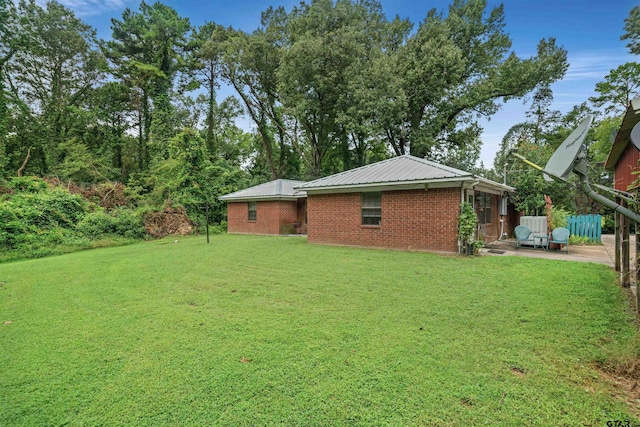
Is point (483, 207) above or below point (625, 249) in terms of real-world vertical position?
above

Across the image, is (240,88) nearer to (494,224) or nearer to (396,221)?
(396,221)

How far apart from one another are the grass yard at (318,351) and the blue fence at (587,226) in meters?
8.60

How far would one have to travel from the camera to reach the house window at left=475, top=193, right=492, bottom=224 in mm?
11562

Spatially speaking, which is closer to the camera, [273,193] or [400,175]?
[400,175]

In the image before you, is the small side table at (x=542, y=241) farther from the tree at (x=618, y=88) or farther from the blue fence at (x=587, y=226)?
the tree at (x=618, y=88)

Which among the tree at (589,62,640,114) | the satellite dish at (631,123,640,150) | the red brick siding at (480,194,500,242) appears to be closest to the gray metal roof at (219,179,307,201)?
the red brick siding at (480,194,500,242)

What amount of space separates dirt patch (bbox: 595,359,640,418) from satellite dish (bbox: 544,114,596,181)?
5.92ft

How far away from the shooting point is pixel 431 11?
20938 millimetres

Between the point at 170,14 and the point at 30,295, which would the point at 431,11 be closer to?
the point at 170,14

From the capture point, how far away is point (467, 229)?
29.6 feet

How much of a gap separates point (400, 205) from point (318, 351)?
26.7 feet

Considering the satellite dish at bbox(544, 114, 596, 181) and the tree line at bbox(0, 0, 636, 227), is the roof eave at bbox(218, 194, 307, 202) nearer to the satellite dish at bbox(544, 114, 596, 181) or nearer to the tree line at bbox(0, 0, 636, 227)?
the tree line at bbox(0, 0, 636, 227)

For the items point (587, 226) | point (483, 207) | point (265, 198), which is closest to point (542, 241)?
point (483, 207)

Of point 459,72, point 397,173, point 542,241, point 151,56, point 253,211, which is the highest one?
point 151,56
